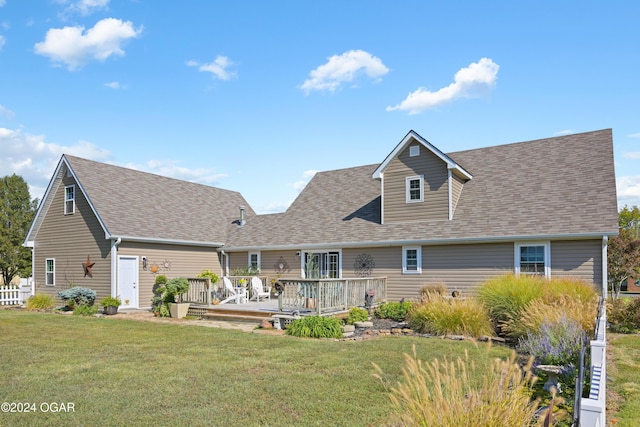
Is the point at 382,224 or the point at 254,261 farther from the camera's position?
the point at 254,261

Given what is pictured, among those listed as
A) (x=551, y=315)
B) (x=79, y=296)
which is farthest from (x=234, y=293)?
(x=551, y=315)

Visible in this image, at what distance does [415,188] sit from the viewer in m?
19.7

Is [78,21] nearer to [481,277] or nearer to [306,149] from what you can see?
[306,149]

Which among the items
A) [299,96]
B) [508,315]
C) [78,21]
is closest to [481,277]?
[508,315]

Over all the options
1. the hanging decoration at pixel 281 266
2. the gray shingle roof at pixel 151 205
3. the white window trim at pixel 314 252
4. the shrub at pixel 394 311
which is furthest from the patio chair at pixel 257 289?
the shrub at pixel 394 311

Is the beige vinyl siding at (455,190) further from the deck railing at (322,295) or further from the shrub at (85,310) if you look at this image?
the shrub at (85,310)

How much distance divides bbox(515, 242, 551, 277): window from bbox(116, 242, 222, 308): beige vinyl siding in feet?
48.0

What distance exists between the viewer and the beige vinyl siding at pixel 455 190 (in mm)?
18984

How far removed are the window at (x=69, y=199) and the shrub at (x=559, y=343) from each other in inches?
797

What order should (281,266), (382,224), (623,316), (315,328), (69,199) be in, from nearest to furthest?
(315,328) → (623,316) → (382,224) → (69,199) → (281,266)

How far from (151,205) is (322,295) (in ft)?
39.2

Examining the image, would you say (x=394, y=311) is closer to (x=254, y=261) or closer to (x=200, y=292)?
(x=200, y=292)

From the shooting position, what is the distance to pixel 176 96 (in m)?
18.7

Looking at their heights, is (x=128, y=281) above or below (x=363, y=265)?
below
